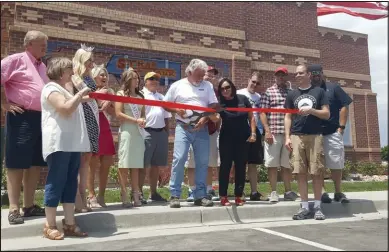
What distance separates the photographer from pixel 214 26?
11.9 meters

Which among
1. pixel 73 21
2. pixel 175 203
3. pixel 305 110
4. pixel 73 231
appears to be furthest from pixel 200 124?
pixel 73 21

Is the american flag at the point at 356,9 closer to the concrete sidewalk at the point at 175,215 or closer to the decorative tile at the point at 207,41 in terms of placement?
the decorative tile at the point at 207,41

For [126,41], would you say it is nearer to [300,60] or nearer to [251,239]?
[300,60]

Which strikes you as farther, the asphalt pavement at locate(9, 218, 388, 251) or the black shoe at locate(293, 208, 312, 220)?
the black shoe at locate(293, 208, 312, 220)

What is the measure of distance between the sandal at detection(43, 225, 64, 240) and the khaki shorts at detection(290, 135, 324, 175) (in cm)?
302

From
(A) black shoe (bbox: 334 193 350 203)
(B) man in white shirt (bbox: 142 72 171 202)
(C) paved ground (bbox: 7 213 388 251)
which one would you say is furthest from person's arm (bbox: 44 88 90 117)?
(A) black shoe (bbox: 334 193 350 203)

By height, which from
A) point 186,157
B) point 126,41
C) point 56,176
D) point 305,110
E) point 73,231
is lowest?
point 73,231

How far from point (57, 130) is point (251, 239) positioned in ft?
7.13

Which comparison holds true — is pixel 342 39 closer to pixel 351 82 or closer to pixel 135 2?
pixel 351 82

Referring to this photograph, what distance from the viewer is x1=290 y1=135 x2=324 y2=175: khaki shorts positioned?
16.6ft

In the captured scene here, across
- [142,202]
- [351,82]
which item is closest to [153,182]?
[142,202]

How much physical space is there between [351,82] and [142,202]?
45.3 feet

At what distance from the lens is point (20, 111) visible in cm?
400

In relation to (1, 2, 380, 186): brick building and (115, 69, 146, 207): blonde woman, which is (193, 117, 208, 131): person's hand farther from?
(1, 2, 380, 186): brick building
